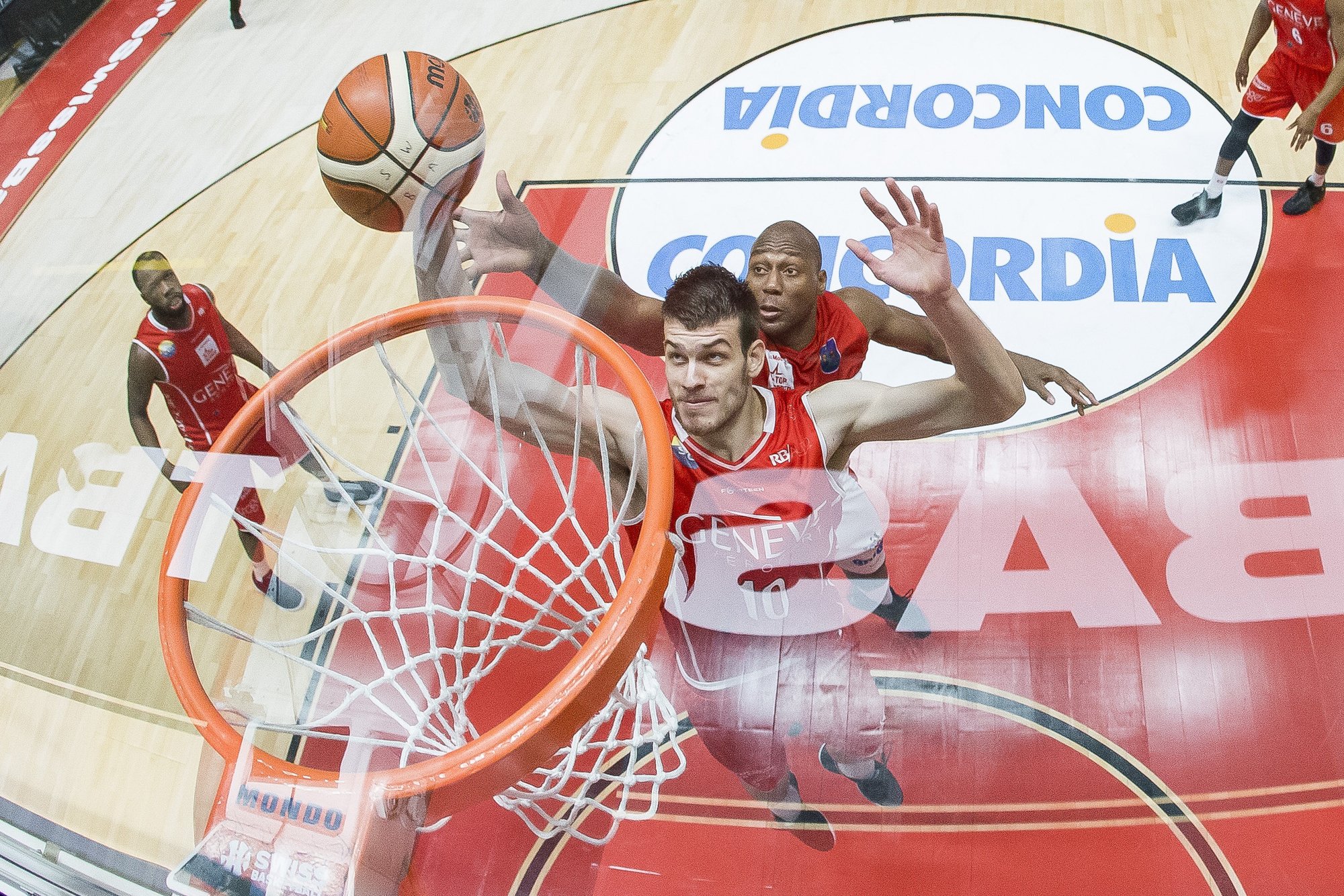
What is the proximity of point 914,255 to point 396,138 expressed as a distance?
3.58ft

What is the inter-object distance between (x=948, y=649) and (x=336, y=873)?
149 cm

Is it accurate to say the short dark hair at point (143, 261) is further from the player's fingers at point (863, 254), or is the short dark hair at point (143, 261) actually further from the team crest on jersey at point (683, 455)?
the player's fingers at point (863, 254)

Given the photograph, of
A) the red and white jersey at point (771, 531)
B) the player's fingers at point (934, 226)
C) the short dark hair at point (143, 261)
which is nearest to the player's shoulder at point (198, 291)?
the short dark hair at point (143, 261)

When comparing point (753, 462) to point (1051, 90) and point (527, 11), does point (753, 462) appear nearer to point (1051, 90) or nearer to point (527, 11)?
point (1051, 90)

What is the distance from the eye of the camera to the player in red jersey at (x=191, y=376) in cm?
246

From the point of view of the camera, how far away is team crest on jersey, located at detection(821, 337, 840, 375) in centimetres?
234

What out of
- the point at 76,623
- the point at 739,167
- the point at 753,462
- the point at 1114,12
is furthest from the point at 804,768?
the point at 1114,12

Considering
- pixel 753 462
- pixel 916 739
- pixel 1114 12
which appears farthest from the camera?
pixel 1114 12

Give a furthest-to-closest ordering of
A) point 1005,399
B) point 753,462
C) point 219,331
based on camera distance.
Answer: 1. point 219,331
2. point 753,462
3. point 1005,399

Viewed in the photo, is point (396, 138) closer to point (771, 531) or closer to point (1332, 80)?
point (771, 531)

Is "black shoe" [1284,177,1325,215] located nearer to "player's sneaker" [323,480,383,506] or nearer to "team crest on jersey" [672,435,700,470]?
"team crest on jersey" [672,435,700,470]

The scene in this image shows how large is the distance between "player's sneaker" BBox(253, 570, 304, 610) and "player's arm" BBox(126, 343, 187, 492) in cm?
33

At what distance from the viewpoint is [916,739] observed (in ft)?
7.64

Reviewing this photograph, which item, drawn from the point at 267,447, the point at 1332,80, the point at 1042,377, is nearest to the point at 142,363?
the point at 267,447
